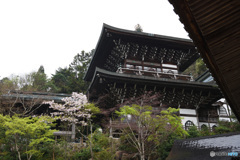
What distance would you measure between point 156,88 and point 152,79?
128cm

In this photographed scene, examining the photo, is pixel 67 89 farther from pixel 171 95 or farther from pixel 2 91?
pixel 171 95

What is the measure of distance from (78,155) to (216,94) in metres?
13.6

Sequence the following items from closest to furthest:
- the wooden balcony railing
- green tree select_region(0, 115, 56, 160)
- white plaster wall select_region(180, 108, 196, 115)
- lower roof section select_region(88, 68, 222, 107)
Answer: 1. green tree select_region(0, 115, 56, 160)
2. lower roof section select_region(88, 68, 222, 107)
3. the wooden balcony railing
4. white plaster wall select_region(180, 108, 196, 115)

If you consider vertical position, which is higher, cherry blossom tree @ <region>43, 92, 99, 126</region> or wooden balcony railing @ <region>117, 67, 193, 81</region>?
wooden balcony railing @ <region>117, 67, 193, 81</region>

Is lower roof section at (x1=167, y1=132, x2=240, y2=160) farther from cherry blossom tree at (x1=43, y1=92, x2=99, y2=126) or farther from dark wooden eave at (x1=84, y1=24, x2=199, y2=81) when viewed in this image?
dark wooden eave at (x1=84, y1=24, x2=199, y2=81)

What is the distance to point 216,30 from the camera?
2.27 meters

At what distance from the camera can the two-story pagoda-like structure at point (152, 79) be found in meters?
16.4

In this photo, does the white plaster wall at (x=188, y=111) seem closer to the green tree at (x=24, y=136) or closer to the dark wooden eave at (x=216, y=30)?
the green tree at (x=24, y=136)

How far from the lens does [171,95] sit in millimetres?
17641

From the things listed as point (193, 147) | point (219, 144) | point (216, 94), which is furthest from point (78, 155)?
point (216, 94)

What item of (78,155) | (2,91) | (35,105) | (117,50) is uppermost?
(117,50)

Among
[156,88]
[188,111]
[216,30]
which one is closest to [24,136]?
A: [156,88]

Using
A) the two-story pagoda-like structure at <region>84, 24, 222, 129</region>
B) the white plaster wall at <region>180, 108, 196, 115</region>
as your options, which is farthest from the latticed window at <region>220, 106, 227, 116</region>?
the white plaster wall at <region>180, 108, 196, 115</region>

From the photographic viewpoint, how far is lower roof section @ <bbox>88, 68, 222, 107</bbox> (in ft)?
52.4
